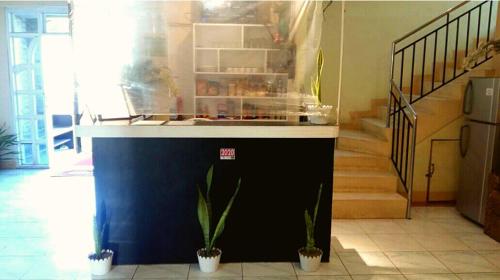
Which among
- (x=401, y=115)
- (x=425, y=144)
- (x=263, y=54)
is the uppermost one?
(x=263, y=54)

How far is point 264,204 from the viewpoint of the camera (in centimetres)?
305

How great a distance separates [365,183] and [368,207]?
1.04 feet

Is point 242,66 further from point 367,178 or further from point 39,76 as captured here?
point 39,76

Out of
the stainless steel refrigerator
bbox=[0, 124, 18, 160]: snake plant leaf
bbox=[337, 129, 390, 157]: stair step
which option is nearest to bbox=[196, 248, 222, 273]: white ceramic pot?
bbox=[337, 129, 390, 157]: stair step

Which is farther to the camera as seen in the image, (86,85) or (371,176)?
(371,176)

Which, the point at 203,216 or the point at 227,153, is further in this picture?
the point at 227,153

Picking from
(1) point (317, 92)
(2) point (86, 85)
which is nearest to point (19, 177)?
(2) point (86, 85)

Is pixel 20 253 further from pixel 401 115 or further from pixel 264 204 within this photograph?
pixel 401 115

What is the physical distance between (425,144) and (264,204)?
8.34ft

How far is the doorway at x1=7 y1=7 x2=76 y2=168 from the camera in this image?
617 centimetres

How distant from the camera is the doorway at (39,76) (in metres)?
6.17

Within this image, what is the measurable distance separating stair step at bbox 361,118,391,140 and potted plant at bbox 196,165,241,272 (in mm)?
2451

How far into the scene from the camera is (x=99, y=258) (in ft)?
9.47

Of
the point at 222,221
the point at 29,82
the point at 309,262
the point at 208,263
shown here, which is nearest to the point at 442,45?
the point at 309,262
